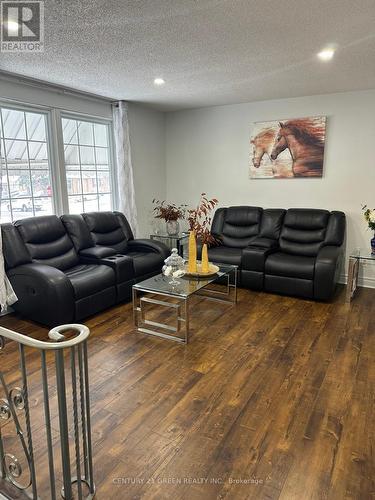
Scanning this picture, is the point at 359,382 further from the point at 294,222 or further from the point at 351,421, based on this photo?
the point at 294,222

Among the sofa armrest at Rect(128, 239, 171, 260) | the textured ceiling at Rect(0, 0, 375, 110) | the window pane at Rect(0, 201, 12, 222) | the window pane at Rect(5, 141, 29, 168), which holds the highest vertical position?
the textured ceiling at Rect(0, 0, 375, 110)

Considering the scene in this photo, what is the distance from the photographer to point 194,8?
2.12 metres

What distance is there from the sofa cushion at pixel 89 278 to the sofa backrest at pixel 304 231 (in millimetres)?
2365

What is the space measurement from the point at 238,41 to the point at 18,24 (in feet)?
5.16

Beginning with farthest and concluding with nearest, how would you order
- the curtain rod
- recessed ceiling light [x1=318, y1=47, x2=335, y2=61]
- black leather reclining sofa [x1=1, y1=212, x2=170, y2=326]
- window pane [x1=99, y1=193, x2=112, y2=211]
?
window pane [x1=99, y1=193, x2=112, y2=211] → the curtain rod → black leather reclining sofa [x1=1, y1=212, x2=170, y2=326] → recessed ceiling light [x1=318, y1=47, x2=335, y2=61]

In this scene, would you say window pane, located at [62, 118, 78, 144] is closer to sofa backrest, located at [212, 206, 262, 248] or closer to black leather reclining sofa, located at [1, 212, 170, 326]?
black leather reclining sofa, located at [1, 212, 170, 326]

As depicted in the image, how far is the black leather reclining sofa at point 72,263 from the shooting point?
3.22 metres

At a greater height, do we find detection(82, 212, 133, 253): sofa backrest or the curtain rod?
the curtain rod

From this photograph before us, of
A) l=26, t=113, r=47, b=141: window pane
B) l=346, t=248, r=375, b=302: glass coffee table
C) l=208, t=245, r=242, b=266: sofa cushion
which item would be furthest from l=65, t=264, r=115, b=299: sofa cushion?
l=346, t=248, r=375, b=302: glass coffee table

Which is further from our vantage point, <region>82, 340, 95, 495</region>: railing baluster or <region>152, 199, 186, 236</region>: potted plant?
<region>152, 199, 186, 236</region>: potted plant

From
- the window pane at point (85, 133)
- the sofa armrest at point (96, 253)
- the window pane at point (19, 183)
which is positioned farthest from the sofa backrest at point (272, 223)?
the window pane at point (19, 183)

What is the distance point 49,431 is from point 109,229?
3.38 meters

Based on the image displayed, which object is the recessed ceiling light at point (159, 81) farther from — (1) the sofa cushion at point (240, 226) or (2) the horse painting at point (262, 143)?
(1) the sofa cushion at point (240, 226)

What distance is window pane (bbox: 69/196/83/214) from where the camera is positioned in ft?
14.8
